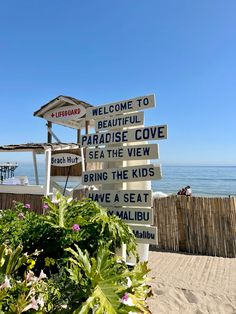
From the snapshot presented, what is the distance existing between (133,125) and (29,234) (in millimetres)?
2459

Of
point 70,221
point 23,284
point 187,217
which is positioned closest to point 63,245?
point 70,221

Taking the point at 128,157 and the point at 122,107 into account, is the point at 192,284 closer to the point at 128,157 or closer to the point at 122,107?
the point at 128,157

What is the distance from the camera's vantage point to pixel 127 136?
17.4ft

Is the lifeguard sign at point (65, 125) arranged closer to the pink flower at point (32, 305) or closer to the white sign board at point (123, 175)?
the white sign board at point (123, 175)

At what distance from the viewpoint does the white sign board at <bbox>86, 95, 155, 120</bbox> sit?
16.9 ft

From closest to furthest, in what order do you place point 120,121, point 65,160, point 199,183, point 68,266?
point 68,266
point 120,121
point 65,160
point 199,183

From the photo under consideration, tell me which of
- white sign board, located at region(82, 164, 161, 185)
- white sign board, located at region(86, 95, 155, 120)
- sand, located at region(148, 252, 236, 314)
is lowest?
sand, located at region(148, 252, 236, 314)

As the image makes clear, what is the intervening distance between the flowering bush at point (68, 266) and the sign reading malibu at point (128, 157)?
1.45 feet

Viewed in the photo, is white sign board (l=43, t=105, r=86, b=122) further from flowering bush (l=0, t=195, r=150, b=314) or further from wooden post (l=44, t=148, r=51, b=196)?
flowering bush (l=0, t=195, r=150, b=314)

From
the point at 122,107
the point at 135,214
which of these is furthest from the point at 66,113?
the point at 135,214

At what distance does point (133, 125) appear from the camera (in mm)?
5281

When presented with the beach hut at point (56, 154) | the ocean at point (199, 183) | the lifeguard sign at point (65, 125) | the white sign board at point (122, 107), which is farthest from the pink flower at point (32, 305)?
the ocean at point (199, 183)

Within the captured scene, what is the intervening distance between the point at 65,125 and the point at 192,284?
990 centimetres

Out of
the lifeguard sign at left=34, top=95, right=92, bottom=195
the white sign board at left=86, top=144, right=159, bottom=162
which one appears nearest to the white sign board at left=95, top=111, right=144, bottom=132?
the white sign board at left=86, top=144, right=159, bottom=162
